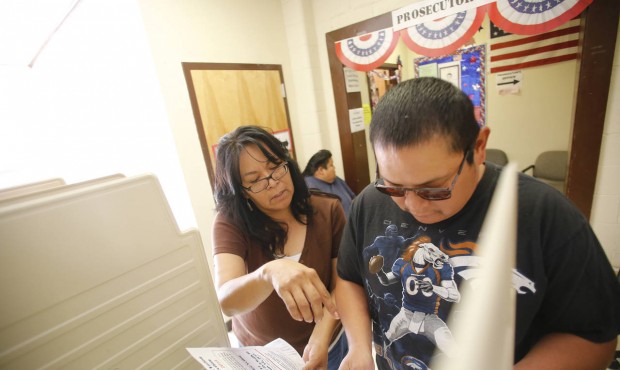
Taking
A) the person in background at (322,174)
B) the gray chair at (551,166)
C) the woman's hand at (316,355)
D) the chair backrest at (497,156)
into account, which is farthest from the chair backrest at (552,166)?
the woman's hand at (316,355)

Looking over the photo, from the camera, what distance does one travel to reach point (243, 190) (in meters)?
0.98

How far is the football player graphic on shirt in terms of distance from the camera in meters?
0.67

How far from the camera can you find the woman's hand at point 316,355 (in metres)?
0.74

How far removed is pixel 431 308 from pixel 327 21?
2.49 meters

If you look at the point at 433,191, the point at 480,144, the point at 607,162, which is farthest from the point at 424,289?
the point at 607,162

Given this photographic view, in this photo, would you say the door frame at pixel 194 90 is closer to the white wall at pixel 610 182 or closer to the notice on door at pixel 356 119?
the notice on door at pixel 356 119

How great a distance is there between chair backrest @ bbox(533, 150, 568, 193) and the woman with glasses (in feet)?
9.88

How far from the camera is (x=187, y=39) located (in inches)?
74.2

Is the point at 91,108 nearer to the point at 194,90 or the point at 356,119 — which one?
the point at 194,90

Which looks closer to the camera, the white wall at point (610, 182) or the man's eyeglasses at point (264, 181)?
the man's eyeglasses at point (264, 181)

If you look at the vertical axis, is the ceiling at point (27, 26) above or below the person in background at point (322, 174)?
above

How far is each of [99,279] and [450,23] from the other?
226 cm

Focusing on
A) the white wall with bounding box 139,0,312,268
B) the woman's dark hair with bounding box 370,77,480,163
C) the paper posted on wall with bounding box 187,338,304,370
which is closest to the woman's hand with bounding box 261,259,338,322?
the paper posted on wall with bounding box 187,338,304,370

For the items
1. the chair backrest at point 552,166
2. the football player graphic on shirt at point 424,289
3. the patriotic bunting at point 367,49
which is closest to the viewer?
the football player graphic on shirt at point 424,289
